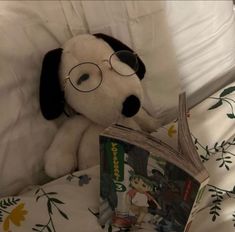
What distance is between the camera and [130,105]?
77 centimetres

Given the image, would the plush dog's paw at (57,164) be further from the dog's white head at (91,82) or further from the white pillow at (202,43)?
the white pillow at (202,43)

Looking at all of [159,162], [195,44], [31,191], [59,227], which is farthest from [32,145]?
[195,44]

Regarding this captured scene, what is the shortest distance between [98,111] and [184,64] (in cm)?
33

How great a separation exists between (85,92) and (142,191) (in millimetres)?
243

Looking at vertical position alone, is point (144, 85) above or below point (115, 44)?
below

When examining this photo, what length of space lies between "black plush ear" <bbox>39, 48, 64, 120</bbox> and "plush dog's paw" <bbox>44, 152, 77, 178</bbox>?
0.09 meters

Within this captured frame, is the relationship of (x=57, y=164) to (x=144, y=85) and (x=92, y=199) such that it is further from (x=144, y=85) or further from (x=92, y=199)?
(x=144, y=85)

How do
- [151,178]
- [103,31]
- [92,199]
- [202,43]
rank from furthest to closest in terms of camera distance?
[202,43], [103,31], [92,199], [151,178]

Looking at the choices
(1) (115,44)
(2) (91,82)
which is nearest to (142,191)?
(2) (91,82)

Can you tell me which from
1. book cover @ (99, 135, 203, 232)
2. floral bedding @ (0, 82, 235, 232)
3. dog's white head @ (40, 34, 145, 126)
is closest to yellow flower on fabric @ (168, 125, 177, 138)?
floral bedding @ (0, 82, 235, 232)

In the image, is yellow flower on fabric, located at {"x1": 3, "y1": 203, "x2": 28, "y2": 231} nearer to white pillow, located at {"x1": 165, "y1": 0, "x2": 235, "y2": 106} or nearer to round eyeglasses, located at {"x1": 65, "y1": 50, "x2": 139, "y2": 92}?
round eyeglasses, located at {"x1": 65, "y1": 50, "x2": 139, "y2": 92}

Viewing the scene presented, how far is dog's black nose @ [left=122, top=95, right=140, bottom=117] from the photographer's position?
77 cm

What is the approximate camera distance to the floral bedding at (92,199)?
0.71 meters

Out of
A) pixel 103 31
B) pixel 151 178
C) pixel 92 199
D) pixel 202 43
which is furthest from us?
pixel 202 43
